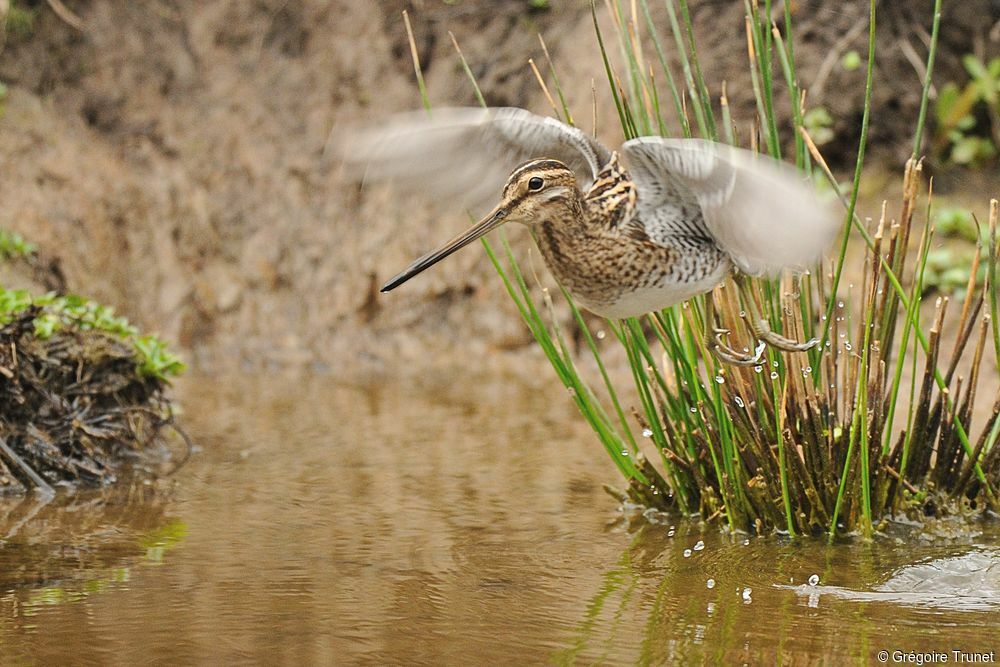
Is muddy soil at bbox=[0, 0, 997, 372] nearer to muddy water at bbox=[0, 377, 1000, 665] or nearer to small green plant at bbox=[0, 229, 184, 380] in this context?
small green plant at bbox=[0, 229, 184, 380]

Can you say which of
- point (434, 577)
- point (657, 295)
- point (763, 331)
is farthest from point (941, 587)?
point (434, 577)

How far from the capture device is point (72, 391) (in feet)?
15.4

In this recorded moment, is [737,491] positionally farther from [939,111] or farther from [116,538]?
[939,111]

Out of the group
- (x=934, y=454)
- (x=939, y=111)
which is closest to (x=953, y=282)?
(x=939, y=111)

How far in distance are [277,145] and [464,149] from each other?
4945 mm

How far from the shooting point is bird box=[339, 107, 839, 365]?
3.05m

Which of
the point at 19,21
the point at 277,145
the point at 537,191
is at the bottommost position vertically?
the point at 537,191

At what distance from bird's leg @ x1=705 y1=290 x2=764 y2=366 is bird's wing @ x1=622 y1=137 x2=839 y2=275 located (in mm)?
314

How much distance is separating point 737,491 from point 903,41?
4182 millimetres

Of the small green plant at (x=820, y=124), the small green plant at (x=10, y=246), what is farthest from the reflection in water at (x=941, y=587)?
the small green plant at (x=10, y=246)

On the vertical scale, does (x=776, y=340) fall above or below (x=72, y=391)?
above

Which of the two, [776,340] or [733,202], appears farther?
[776,340]

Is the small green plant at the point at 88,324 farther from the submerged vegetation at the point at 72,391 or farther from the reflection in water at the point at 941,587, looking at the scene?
the reflection in water at the point at 941,587

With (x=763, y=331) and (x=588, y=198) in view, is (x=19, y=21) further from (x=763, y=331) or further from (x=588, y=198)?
(x=763, y=331)
